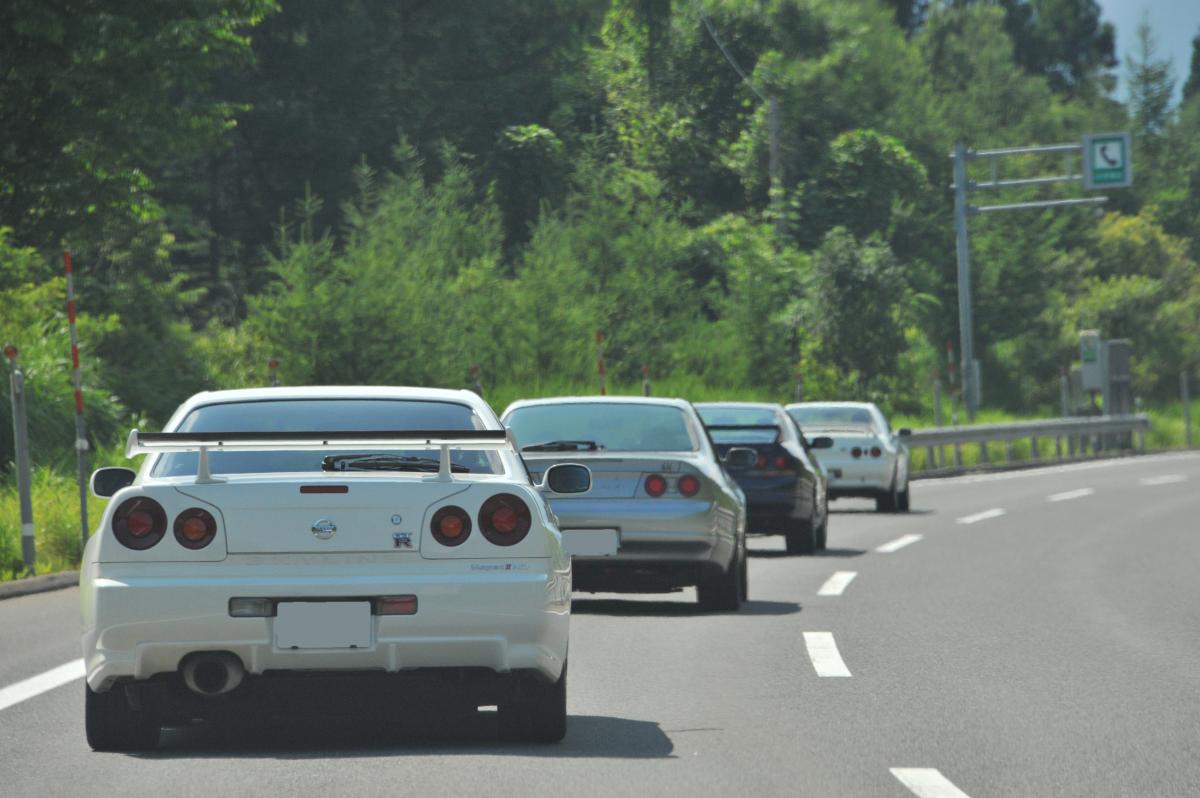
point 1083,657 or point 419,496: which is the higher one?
point 419,496

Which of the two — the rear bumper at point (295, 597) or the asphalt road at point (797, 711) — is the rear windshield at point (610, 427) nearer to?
the asphalt road at point (797, 711)

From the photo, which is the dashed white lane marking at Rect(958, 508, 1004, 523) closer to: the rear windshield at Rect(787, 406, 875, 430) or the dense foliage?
the rear windshield at Rect(787, 406, 875, 430)

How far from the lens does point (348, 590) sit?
24.1 ft

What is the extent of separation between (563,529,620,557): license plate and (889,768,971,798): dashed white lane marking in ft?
19.7

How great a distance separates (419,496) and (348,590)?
1.43 feet

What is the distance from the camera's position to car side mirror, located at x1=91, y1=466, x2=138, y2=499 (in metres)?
8.15

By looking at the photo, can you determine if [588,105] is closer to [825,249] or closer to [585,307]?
[825,249]

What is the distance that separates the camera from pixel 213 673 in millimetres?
7379

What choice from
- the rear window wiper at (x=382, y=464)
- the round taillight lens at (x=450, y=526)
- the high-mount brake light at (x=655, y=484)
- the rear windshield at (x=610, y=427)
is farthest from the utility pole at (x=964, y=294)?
the round taillight lens at (x=450, y=526)

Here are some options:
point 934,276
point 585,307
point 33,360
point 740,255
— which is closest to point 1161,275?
point 934,276

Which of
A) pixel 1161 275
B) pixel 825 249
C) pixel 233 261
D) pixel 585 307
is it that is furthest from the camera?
pixel 1161 275

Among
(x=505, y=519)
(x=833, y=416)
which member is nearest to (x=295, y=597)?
(x=505, y=519)

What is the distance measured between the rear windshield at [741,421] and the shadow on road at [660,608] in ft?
13.8

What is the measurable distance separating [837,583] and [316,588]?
8.67m
